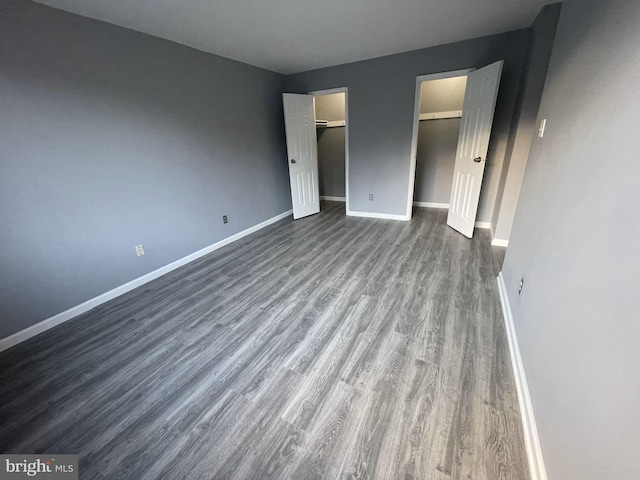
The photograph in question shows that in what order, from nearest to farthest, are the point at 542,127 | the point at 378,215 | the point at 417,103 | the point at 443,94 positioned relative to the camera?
the point at 542,127, the point at 417,103, the point at 443,94, the point at 378,215

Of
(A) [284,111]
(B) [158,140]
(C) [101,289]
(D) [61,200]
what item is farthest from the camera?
(A) [284,111]

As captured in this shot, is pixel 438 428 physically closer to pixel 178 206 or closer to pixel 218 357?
pixel 218 357

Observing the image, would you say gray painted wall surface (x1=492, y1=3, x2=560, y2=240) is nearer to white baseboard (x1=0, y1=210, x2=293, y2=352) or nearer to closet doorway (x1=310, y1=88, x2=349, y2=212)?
closet doorway (x1=310, y1=88, x2=349, y2=212)

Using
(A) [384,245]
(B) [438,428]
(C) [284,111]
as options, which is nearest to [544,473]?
(B) [438,428]

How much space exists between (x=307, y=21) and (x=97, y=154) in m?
2.18

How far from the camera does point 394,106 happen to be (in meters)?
3.60

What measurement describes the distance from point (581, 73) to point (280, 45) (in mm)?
2727

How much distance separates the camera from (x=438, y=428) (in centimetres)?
118

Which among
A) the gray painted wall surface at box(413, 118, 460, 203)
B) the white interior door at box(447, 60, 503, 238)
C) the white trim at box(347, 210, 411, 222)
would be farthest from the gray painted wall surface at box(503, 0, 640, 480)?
the gray painted wall surface at box(413, 118, 460, 203)

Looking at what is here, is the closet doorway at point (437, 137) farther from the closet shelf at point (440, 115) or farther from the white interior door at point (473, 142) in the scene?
the white interior door at point (473, 142)

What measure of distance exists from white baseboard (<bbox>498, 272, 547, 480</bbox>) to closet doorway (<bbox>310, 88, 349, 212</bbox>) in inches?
146

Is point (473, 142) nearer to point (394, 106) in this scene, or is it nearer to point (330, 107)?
point (394, 106)

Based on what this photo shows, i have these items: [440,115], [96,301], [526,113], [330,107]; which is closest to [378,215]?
[440,115]

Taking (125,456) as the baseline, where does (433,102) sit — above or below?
above
